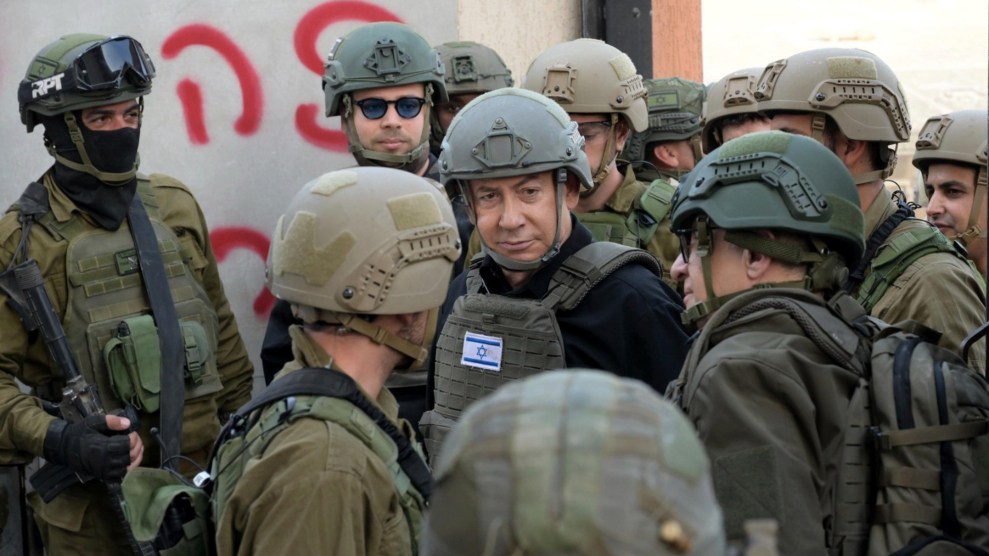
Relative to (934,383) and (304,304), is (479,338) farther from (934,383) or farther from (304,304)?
(934,383)

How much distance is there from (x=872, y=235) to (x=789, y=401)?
1.66 metres

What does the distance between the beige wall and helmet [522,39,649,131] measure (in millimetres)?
832

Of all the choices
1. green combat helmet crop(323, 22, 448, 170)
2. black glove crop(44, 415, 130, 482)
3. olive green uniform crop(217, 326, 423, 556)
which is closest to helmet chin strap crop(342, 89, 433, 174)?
green combat helmet crop(323, 22, 448, 170)

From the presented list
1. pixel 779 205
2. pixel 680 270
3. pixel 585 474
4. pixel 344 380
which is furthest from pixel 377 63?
pixel 585 474

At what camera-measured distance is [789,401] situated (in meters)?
2.72

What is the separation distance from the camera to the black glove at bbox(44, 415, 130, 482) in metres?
4.18

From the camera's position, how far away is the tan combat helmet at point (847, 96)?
4.36 m

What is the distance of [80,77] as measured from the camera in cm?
456

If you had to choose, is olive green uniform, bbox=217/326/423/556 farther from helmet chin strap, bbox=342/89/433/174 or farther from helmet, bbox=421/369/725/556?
helmet chin strap, bbox=342/89/433/174

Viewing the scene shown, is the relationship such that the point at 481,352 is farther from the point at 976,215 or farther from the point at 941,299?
the point at 976,215

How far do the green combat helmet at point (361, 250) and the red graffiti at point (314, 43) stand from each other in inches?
126

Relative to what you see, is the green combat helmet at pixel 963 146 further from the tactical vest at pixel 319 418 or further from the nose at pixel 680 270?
the tactical vest at pixel 319 418

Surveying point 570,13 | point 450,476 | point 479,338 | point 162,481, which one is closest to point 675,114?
point 570,13

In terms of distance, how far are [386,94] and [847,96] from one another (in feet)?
6.22
